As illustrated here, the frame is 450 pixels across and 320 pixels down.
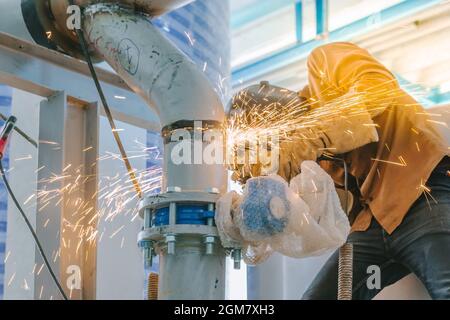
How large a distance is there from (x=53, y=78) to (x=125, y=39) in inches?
12.6

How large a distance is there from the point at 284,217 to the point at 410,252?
26.3 inches

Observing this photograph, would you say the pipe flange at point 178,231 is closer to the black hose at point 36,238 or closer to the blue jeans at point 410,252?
the black hose at point 36,238

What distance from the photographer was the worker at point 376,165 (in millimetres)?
2148

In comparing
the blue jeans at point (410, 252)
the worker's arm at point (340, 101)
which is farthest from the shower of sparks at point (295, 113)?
the blue jeans at point (410, 252)

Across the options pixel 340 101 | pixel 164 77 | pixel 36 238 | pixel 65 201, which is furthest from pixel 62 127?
pixel 340 101

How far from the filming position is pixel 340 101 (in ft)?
7.38

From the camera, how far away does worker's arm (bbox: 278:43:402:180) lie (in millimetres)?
2139

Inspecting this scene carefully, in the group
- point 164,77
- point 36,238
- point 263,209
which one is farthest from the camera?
point 36,238

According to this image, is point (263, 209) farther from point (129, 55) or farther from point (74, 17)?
point (74, 17)

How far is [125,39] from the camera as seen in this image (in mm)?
2129
